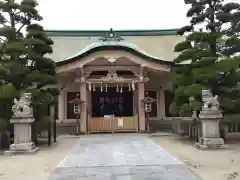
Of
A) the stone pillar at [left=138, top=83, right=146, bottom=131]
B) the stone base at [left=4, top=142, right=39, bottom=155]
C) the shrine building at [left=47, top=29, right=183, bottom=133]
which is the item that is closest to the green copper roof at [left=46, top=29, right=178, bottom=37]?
the shrine building at [left=47, top=29, right=183, bottom=133]

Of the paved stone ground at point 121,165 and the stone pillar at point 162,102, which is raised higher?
the stone pillar at point 162,102

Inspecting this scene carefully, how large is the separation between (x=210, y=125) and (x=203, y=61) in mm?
2749

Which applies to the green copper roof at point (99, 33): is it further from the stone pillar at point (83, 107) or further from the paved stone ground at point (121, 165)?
the paved stone ground at point (121, 165)

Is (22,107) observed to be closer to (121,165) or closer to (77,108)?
(121,165)

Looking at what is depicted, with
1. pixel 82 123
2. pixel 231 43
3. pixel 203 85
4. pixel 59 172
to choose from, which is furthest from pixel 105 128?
pixel 59 172

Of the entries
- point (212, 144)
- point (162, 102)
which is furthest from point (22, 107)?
point (162, 102)

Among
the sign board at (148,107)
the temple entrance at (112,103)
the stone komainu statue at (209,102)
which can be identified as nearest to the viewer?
the stone komainu statue at (209,102)

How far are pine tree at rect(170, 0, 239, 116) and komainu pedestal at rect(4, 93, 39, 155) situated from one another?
19.8 feet

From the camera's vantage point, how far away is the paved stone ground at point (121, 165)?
733cm

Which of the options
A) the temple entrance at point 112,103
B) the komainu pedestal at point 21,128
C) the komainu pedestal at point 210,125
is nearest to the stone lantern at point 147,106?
the temple entrance at point 112,103

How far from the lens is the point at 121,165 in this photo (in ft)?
28.3

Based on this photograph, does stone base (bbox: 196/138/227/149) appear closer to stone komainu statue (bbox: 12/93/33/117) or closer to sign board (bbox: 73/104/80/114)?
stone komainu statue (bbox: 12/93/33/117)

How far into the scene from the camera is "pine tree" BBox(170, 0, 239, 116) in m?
12.5

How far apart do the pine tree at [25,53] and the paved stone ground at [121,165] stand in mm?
2984
